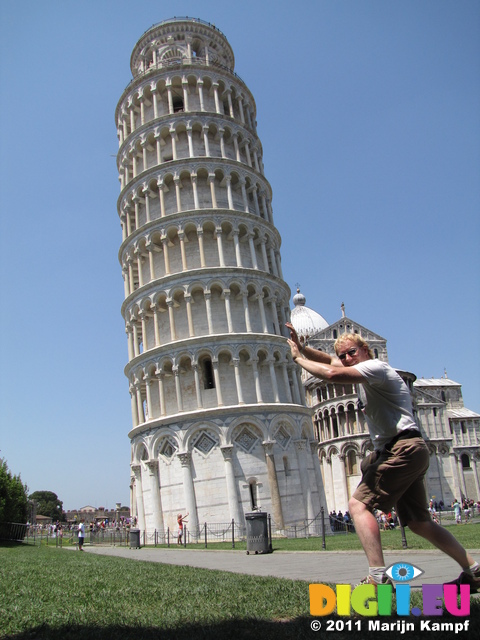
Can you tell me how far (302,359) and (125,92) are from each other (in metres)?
40.8

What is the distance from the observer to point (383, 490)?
4.61m

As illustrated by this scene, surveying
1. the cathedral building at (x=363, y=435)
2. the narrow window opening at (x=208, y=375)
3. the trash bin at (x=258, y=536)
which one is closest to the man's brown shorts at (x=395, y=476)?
the trash bin at (x=258, y=536)

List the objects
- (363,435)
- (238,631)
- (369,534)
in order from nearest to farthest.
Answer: (238,631), (369,534), (363,435)

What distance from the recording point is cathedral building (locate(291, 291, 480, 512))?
2263 inches

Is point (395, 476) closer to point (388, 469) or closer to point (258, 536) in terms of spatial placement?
point (388, 469)

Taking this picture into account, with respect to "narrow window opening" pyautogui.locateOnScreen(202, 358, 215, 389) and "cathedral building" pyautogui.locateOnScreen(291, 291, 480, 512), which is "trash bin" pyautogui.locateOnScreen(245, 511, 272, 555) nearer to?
"narrow window opening" pyautogui.locateOnScreen(202, 358, 215, 389)

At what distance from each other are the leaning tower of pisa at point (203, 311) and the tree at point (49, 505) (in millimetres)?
85018

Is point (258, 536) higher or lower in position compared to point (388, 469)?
lower

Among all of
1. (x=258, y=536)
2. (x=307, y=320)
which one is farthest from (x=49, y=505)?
(x=258, y=536)

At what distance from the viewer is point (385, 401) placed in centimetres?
480

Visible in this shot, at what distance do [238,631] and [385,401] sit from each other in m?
2.21

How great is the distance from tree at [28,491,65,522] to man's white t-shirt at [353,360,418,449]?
4642 inches

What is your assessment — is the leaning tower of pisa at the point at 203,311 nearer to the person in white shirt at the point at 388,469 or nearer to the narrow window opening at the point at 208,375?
the narrow window opening at the point at 208,375

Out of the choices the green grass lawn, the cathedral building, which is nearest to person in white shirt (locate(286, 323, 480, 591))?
the green grass lawn
